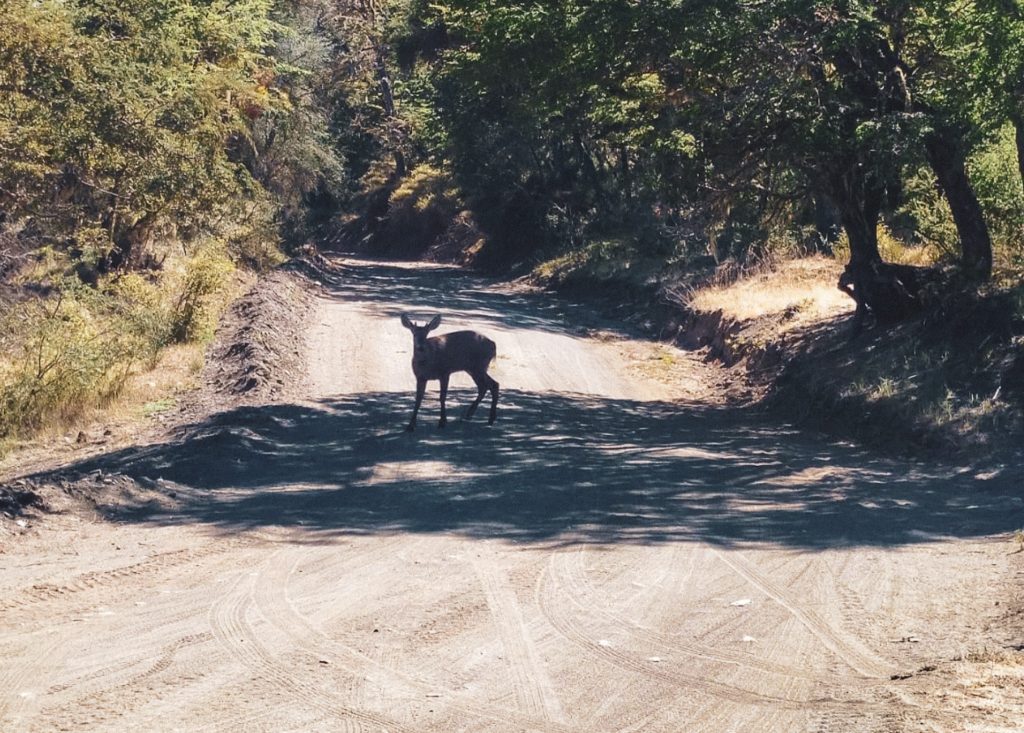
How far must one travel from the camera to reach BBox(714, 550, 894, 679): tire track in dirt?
7312 millimetres

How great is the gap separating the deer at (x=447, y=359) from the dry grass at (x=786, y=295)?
8.81 meters

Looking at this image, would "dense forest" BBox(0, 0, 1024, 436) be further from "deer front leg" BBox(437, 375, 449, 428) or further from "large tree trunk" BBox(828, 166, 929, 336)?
"deer front leg" BBox(437, 375, 449, 428)

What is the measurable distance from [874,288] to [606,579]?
41.7 feet

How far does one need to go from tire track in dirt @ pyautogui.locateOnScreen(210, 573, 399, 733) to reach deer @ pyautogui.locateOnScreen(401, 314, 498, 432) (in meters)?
7.26

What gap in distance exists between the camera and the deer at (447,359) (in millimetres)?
16250

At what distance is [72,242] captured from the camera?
24.7 m

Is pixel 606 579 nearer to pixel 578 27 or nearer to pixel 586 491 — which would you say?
pixel 586 491

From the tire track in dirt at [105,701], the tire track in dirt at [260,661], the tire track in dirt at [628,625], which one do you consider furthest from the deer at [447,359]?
the tire track in dirt at [105,701]

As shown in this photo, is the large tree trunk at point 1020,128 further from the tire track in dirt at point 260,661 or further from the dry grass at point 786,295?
the tire track in dirt at point 260,661

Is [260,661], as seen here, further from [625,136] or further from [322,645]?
[625,136]

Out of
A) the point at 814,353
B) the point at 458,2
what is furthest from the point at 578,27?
the point at 814,353

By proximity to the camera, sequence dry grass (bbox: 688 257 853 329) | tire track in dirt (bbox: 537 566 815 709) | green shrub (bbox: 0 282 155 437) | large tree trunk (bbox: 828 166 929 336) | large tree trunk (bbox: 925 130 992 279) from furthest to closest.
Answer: dry grass (bbox: 688 257 853 329)
large tree trunk (bbox: 828 166 929 336)
large tree trunk (bbox: 925 130 992 279)
green shrub (bbox: 0 282 155 437)
tire track in dirt (bbox: 537 566 815 709)

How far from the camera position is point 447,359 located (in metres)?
16.7

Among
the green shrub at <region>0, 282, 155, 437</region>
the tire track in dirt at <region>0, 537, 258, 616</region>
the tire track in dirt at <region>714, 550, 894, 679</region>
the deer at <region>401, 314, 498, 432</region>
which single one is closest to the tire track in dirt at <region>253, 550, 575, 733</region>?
the tire track in dirt at <region>0, 537, 258, 616</region>
